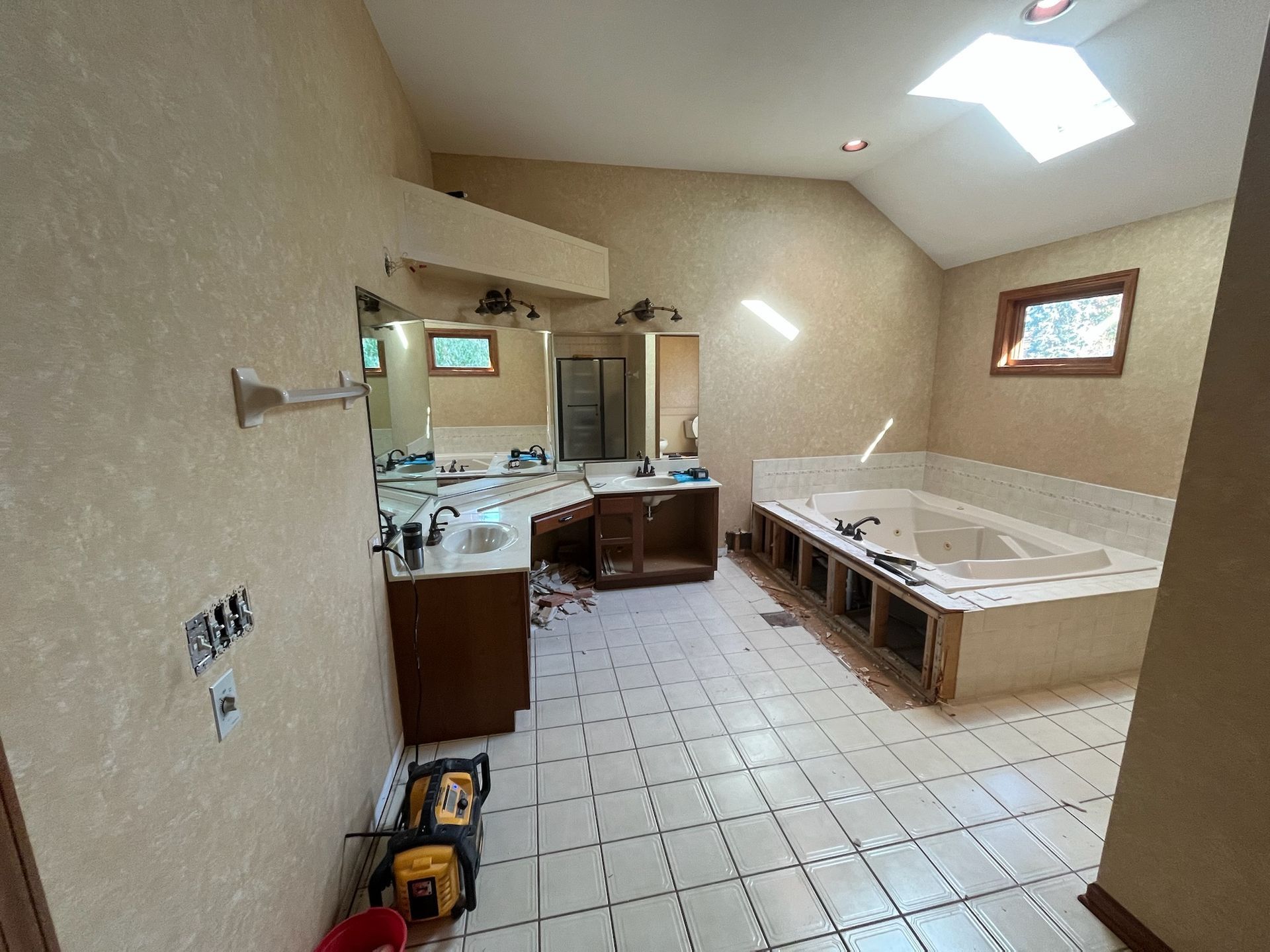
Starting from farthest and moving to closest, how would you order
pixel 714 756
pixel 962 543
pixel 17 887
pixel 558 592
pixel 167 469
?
pixel 962 543 < pixel 558 592 < pixel 714 756 < pixel 167 469 < pixel 17 887

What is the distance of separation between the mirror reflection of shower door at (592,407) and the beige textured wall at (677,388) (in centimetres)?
32

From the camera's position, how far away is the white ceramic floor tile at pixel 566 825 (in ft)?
5.65

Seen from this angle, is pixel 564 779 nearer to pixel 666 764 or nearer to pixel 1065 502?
pixel 666 764

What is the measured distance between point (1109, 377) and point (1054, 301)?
701 millimetres

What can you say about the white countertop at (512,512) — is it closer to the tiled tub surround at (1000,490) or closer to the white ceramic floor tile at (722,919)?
the tiled tub surround at (1000,490)

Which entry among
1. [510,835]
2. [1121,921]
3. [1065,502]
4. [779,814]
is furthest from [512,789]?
[1065,502]

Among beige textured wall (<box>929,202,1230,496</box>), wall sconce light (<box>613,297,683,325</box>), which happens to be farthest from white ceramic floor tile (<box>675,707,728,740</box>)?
beige textured wall (<box>929,202,1230,496</box>)

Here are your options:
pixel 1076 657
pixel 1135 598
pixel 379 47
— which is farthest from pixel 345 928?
pixel 1135 598

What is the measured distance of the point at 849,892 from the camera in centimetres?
157

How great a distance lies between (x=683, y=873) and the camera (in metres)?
1.62

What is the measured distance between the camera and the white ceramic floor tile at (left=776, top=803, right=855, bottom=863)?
66.7 inches

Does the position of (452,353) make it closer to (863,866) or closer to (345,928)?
(345,928)

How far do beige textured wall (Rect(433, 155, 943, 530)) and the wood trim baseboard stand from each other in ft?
9.94

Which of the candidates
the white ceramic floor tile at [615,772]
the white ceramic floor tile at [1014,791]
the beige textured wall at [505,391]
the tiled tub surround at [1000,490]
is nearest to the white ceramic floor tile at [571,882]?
the white ceramic floor tile at [615,772]
